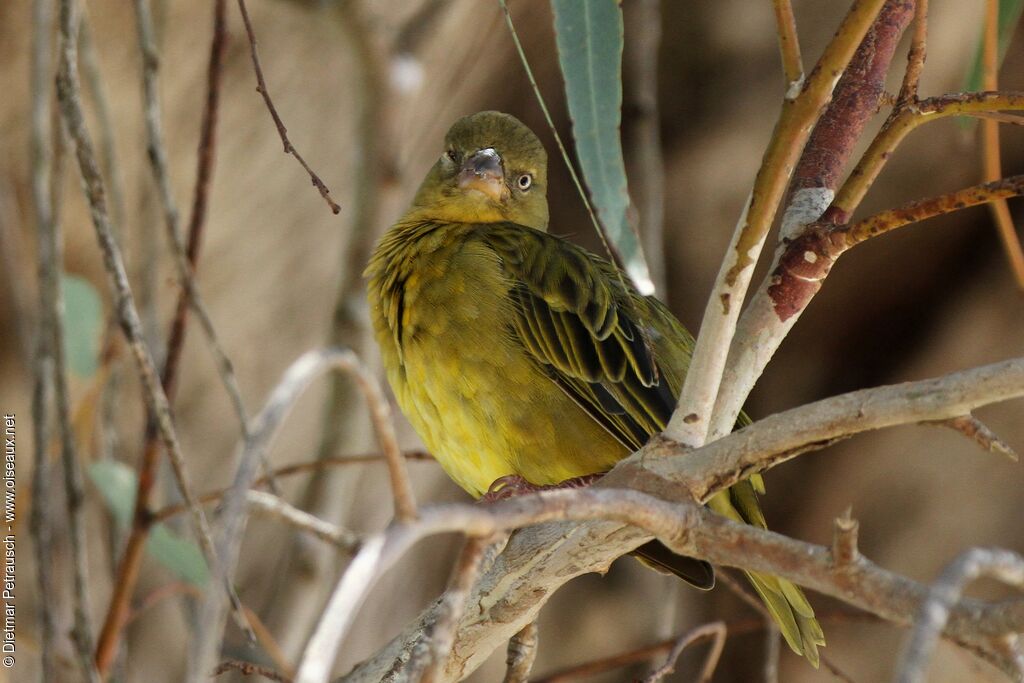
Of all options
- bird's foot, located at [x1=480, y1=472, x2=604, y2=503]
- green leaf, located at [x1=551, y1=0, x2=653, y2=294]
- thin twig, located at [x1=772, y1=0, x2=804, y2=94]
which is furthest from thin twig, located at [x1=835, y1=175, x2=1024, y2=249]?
bird's foot, located at [x1=480, y1=472, x2=604, y2=503]

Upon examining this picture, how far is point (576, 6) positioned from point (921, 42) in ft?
1.54

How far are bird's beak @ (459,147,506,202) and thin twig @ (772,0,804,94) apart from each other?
167 centimetres

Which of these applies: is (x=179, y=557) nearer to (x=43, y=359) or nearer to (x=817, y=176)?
(x=43, y=359)

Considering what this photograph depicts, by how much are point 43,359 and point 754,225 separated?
1.55m

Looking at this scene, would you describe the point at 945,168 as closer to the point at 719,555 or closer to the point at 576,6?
the point at 576,6

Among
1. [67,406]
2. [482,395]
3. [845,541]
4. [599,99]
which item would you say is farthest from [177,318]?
[845,541]

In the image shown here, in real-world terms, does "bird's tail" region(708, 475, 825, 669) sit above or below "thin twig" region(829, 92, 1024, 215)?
below

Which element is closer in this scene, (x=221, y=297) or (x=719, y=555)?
(x=719, y=555)

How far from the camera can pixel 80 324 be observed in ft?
9.05

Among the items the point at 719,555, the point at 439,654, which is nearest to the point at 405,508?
the point at 439,654

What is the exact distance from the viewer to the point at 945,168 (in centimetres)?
413

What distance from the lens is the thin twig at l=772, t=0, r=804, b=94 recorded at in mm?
1320

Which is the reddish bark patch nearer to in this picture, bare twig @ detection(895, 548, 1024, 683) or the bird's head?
bare twig @ detection(895, 548, 1024, 683)

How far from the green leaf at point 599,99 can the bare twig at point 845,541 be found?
46 cm
